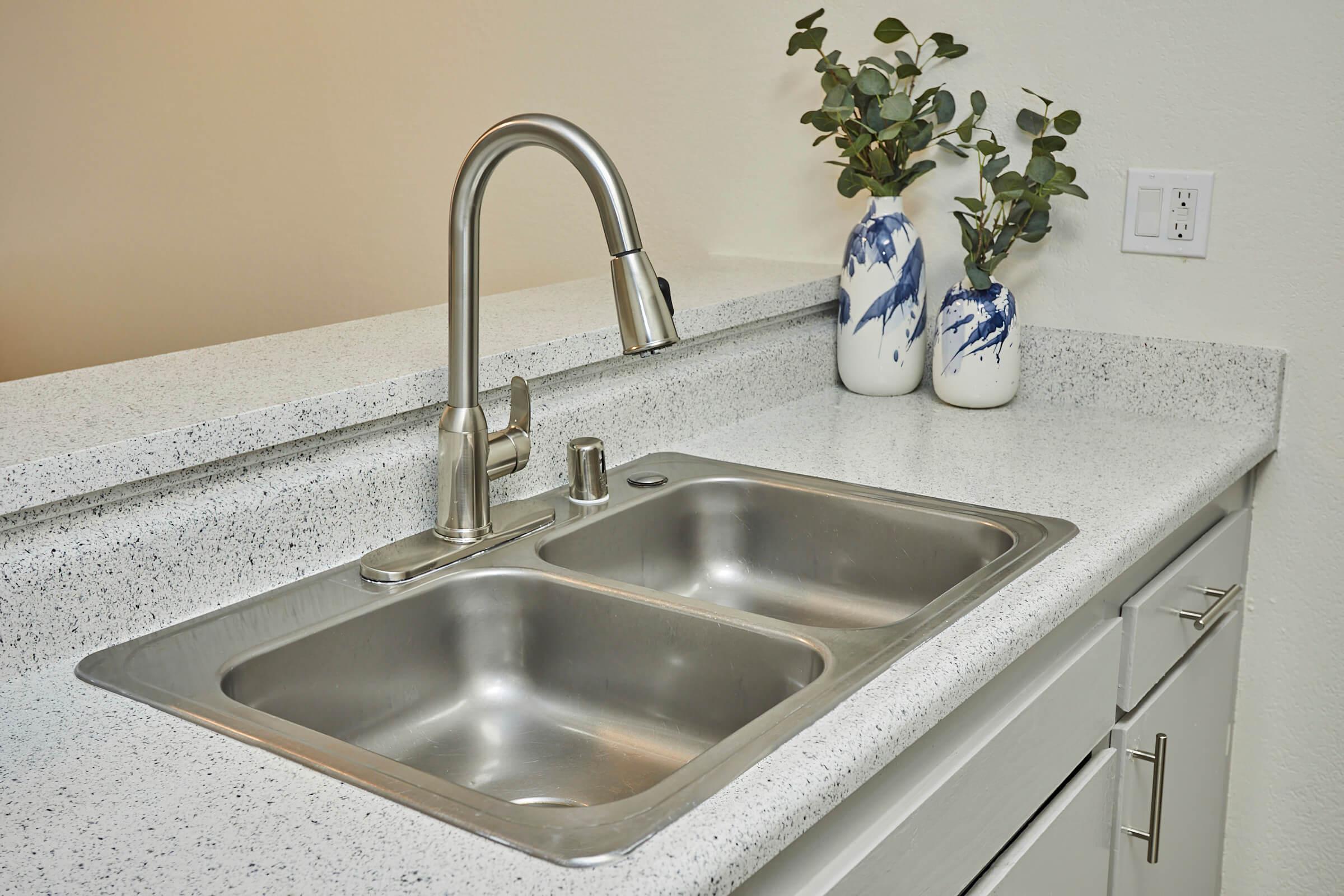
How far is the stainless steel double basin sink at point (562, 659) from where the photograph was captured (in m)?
0.81

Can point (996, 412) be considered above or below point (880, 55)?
below

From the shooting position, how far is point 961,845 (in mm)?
921

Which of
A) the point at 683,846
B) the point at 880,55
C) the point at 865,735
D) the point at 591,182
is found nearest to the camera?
the point at 683,846

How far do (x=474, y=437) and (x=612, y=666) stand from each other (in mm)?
243

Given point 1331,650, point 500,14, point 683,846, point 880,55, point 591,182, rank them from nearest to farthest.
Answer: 1. point 683,846
2. point 591,182
3. point 1331,650
4. point 880,55
5. point 500,14

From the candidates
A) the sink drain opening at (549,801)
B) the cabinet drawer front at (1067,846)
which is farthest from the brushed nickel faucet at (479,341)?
the cabinet drawer front at (1067,846)

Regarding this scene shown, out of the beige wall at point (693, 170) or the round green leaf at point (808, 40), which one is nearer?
the beige wall at point (693, 170)

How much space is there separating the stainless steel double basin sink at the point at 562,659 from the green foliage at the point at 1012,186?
0.48m

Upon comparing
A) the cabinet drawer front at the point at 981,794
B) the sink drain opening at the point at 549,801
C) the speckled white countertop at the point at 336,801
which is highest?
the speckled white countertop at the point at 336,801

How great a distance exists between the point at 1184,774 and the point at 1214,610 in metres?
0.21

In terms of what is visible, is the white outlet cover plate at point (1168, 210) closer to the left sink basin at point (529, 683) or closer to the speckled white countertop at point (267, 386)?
the speckled white countertop at point (267, 386)

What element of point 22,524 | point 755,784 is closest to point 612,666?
point 755,784

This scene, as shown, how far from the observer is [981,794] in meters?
0.94

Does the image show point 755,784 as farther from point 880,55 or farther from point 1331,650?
point 880,55
